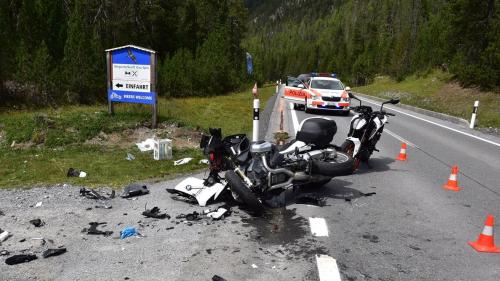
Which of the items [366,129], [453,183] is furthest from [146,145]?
[453,183]

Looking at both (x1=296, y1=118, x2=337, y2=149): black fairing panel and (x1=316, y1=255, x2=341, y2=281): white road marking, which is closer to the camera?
(x1=316, y1=255, x2=341, y2=281): white road marking

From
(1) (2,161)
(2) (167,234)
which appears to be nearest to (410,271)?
(2) (167,234)

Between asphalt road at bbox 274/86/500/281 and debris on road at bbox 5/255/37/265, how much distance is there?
10.1ft

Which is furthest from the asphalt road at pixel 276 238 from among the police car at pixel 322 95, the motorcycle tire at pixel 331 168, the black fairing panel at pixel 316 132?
the police car at pixel 322 95

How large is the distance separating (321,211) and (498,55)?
23.1 metres

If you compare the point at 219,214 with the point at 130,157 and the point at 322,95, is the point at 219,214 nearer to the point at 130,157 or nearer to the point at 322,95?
the point at 130,157

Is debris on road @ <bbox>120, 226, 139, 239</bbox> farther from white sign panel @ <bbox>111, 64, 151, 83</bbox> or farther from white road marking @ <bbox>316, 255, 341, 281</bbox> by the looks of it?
white sign panel @ <bbox>111, 64, 151, 83</bbox>

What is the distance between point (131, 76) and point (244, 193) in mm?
7865

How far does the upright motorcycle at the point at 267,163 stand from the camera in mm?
5316

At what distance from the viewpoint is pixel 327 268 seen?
3.90m

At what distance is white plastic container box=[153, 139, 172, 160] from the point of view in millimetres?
8625

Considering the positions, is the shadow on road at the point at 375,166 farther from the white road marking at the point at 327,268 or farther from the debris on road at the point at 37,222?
the debris on road at the point at 37,222

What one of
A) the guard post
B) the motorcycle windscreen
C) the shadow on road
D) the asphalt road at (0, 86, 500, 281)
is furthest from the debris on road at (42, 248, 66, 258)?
the motorcycle windscreen

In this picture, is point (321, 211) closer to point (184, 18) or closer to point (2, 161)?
point (2, 161)
